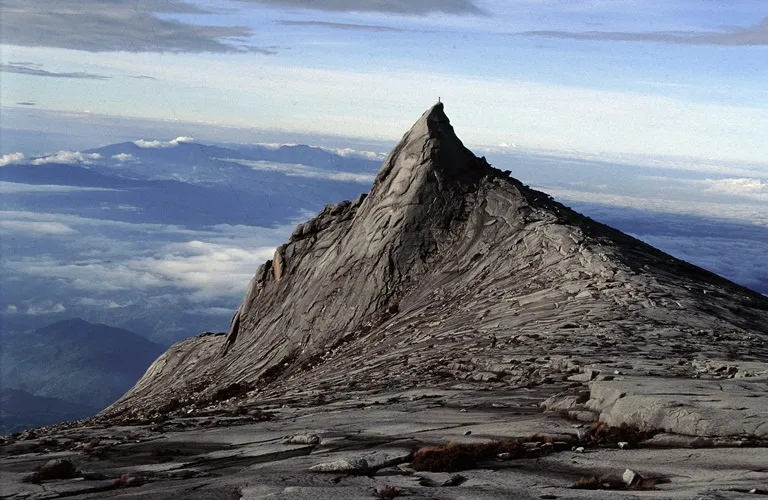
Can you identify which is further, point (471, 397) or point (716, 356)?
point (716, 356)

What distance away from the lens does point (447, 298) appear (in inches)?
2178

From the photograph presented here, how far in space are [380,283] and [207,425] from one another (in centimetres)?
3266

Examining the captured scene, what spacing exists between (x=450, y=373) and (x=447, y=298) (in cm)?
1841

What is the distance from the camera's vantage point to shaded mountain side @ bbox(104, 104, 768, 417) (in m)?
40.1

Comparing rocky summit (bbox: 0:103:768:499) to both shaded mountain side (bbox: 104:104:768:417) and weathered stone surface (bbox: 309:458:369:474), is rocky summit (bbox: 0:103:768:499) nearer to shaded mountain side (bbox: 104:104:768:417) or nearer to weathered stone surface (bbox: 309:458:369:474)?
weathered stone surface (bbox: 309:458:369:474)

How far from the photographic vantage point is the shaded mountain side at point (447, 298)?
1580 inches

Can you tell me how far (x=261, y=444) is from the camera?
997 inches

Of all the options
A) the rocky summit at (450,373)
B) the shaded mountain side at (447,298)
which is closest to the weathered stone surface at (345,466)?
the rocky summit at (450,373)

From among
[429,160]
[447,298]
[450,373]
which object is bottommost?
[450,373]

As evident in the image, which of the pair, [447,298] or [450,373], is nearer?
[450,373]

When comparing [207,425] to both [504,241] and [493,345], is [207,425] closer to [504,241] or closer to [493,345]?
[493,345]

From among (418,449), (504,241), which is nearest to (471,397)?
(418,449)

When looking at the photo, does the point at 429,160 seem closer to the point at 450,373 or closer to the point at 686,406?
the point at 450,373

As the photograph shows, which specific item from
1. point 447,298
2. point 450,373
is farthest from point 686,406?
point 447,298
